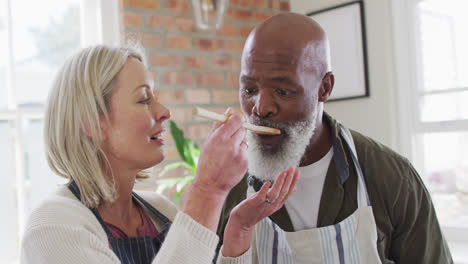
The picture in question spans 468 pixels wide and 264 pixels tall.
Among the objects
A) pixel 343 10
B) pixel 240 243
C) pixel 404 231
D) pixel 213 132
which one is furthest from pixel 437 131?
pixel 213 132

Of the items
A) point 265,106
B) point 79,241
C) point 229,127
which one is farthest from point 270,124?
point 79,241

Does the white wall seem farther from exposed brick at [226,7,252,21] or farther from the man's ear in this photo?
the man's ear

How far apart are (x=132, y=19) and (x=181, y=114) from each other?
0.67 meters

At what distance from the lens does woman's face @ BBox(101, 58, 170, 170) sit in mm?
1096

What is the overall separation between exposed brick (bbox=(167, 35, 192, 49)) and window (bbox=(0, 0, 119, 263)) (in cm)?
35

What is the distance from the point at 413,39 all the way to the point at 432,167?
2.68 ft

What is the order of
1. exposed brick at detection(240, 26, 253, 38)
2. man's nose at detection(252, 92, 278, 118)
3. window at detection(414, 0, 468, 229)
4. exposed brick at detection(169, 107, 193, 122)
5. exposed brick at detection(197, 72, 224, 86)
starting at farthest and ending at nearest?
exposed brick at detection(240, 26, 253, 38)
exposed brick at detection(197, 72, 224, 86)
exposed brick at detection(169, 107, 193, 122)
window at detection(414, 0, 468, 229)
man's nose at detection(252, 92, 278, 118)

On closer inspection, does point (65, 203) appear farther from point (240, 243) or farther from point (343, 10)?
point (343, 10)

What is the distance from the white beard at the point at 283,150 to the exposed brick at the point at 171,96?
1.50 meters

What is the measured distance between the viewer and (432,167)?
2.72 metres

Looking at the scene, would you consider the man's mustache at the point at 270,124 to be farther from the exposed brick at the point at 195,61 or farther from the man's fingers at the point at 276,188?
the exposed brick at the point at 195,61

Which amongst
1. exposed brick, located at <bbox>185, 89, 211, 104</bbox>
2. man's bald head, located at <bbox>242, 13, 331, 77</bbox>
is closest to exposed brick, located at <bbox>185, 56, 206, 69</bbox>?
exposed brick, located at <bbox>185, 89, 211, 104</bbox>

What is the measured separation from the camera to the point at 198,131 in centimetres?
293

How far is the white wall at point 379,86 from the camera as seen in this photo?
2762mm
